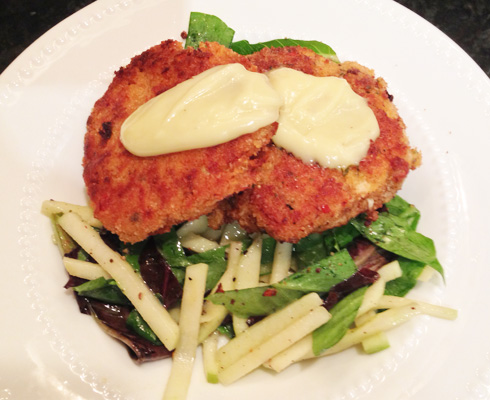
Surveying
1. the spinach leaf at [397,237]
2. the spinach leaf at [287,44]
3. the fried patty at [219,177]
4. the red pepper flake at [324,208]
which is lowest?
the spinach leaf at [397,237]

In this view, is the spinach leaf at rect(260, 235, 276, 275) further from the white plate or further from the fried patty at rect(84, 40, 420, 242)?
the white plate

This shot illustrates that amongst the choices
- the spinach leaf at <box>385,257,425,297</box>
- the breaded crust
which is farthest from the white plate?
the breaded crust

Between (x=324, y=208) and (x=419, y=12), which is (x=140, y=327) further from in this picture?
(x=419, y=12)

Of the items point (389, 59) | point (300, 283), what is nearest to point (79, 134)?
point (300, 283)

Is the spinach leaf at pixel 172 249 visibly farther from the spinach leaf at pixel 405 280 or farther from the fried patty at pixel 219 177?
the spinach leaf at pixel 405 280

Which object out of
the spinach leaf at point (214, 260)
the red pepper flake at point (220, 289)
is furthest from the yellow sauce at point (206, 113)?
the red pepper flake at point (220, 289)

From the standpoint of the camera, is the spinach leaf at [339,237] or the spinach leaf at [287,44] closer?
the spinach leaf at [339,237]

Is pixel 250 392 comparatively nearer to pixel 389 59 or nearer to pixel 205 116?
pixel 205 116

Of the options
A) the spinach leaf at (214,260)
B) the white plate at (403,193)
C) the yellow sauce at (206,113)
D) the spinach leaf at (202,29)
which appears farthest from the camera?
the spinach leaf at (202,29)
